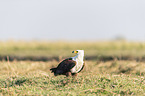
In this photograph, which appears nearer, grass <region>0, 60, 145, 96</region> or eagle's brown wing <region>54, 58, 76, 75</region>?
grass <region>0, 60, 145, 96</region>

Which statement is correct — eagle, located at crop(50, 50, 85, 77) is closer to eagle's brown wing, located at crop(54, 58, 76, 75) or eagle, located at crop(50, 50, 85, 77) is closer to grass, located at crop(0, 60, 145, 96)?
eagle's brown wing, located at crop(54, 58, 76, 75)

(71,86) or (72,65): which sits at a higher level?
(72,65)

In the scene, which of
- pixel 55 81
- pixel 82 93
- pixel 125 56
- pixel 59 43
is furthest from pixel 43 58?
pixel 82 93

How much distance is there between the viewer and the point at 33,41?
79.0 feet

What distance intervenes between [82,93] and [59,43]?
667 inches

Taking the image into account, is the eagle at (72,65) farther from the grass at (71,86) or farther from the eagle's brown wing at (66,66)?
the grass at (71,86)

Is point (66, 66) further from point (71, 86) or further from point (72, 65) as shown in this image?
point (71, 86)

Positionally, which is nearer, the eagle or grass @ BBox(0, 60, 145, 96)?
grass @ BBox(0, 60, 145, 96)

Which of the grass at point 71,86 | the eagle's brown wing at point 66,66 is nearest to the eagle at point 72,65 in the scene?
the eagle's brown wing at point 66,66

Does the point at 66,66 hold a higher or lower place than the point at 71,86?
higher

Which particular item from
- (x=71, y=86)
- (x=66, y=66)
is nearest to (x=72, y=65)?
(x=66, y=66)

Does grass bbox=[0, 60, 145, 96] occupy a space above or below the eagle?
below

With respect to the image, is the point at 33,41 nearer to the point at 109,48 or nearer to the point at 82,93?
the point at 109,48

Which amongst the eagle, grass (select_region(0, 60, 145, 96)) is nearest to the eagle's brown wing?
the eagle
